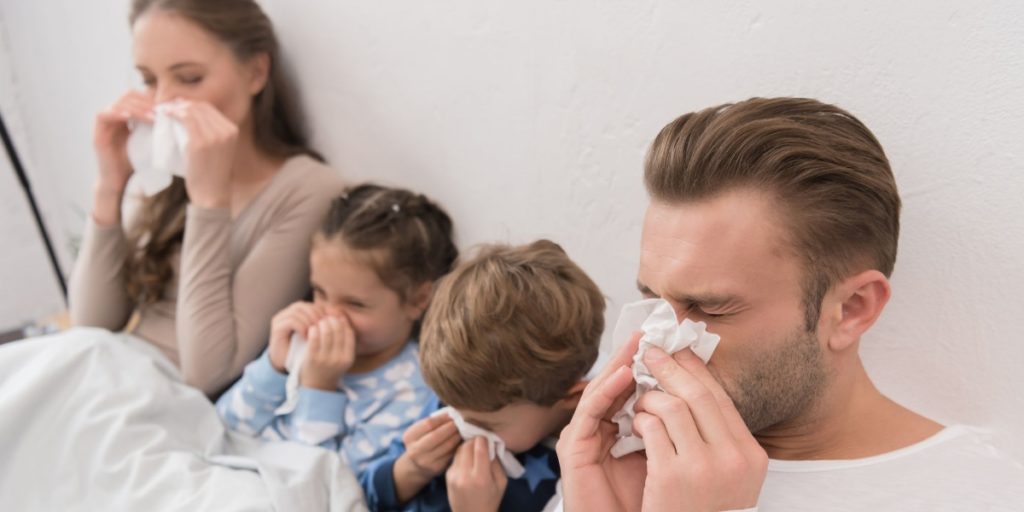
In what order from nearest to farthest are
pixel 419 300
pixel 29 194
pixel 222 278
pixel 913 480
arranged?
pixel 913 480
pixel 419 300
pixel 222 278
pixel 29 194

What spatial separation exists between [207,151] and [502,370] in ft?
2.76

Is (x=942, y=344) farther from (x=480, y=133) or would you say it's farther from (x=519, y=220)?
(x=480, y=133)

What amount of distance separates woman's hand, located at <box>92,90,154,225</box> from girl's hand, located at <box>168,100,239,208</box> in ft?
0.65

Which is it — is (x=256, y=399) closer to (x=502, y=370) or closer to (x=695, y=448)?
(x=502, y=370)

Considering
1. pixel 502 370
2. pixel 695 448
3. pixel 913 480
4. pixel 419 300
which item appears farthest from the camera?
pixel 419 300

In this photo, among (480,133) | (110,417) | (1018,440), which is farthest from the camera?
(480,133)

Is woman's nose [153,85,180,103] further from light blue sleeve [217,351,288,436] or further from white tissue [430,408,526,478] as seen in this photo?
white tissue [430,408,526,478]

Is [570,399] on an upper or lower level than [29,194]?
upper

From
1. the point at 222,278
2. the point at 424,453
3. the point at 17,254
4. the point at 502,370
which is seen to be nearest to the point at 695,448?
the point at 502,370

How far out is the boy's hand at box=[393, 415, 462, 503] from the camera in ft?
3.80

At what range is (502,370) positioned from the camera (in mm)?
1061

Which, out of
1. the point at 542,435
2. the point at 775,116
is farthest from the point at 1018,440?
the point at 542,435

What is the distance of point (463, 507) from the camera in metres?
1.11

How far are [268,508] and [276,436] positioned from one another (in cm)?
31
